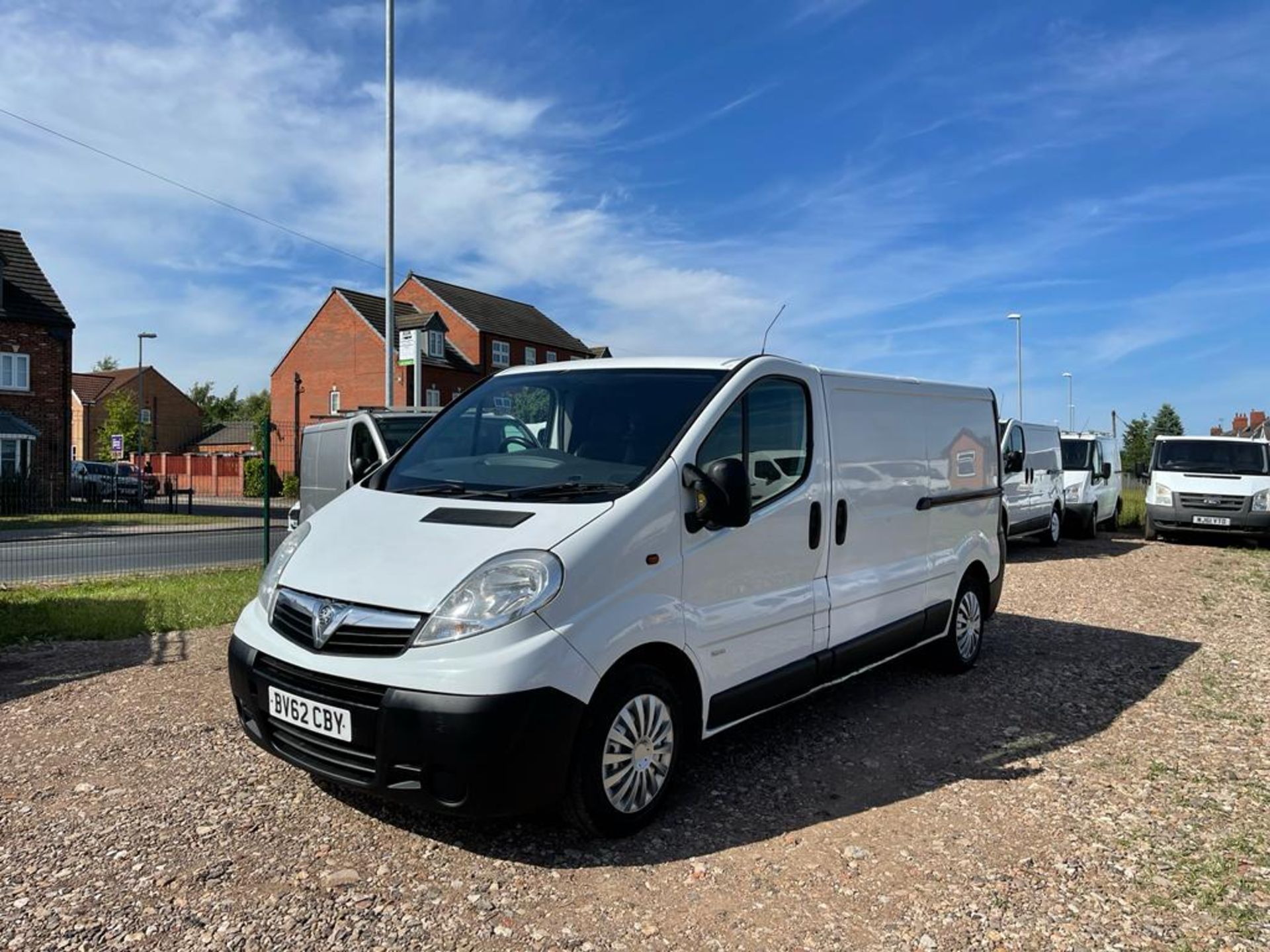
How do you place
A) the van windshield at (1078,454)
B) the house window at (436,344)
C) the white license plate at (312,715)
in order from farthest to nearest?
the house window at (436,344) < the van windshield at (1078,454) < the white license plate at (312,715)

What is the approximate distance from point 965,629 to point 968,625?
0.06 meters

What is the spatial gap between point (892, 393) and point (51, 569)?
11284mm

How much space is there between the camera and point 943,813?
12.8 feet

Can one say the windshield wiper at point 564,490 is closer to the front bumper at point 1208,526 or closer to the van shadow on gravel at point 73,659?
the van shadow on gravel at point 73,659

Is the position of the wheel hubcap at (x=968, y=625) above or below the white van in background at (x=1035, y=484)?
below

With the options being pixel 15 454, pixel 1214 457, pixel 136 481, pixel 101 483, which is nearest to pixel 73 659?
pixel 1214 457

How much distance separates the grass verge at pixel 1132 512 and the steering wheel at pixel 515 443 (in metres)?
17.9

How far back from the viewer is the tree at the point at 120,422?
53781 mm

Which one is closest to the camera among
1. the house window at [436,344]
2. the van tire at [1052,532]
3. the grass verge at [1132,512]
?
the van tire at [1052,532]

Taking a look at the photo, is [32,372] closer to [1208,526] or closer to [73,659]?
[73,659]

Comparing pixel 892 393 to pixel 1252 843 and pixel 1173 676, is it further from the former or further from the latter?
pixel 1173 676

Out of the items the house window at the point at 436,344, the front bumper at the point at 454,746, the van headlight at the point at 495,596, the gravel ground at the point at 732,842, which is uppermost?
the house window at the point at 436,344

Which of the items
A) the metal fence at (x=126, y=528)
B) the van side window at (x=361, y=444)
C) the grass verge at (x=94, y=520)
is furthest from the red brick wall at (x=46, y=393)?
the van side window at (x=361, y=444)

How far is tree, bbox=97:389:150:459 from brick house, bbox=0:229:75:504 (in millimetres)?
24160
